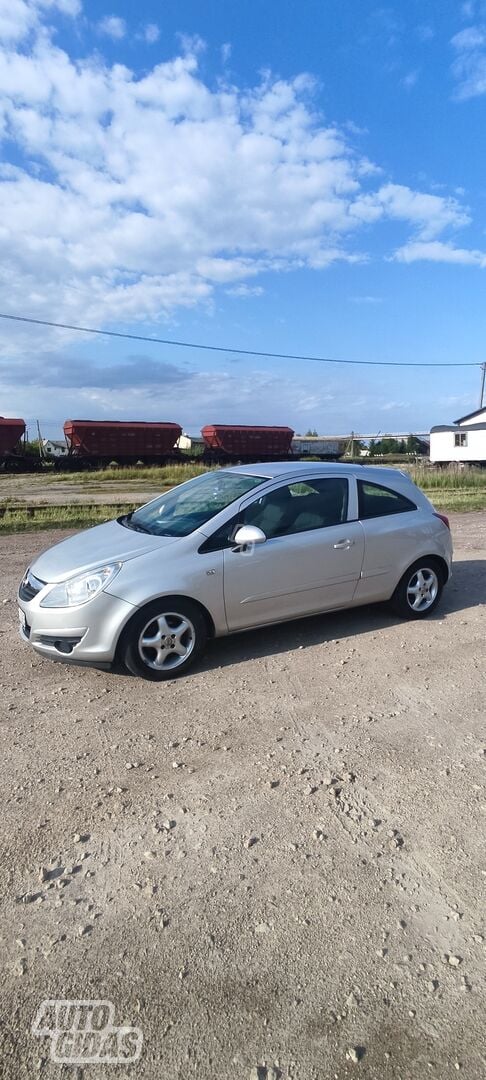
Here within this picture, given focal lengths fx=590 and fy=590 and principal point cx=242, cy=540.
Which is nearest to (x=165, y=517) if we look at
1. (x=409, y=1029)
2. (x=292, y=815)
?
(x=292, y=815)

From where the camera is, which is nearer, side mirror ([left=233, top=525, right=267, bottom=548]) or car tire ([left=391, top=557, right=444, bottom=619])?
side mirror ([left=233, top=525, right=267, bottom=548])

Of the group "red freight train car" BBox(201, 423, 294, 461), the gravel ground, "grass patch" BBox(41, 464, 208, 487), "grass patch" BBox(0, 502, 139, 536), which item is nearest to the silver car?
the gravel ground

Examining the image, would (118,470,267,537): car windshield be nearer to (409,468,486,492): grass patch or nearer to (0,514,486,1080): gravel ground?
(0,514,486,1080): gravel ground

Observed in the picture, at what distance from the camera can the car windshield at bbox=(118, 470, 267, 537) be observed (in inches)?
186

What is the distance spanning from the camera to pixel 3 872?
2.39 m

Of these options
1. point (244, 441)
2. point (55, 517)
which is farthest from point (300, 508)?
point (244, 441)

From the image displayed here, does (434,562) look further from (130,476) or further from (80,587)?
(130,476)

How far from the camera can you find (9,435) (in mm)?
33188

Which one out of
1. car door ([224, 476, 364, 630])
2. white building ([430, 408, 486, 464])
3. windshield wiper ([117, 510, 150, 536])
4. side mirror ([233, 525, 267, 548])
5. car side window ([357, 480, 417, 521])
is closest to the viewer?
side mirror ([233, 525, 267, 548])

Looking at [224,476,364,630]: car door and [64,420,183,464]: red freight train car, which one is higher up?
[64,420,183,464]: red freight train car

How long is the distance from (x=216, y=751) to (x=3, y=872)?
1.21m

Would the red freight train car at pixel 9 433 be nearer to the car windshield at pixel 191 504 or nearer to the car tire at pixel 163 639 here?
the car windshield at pixel 191 504

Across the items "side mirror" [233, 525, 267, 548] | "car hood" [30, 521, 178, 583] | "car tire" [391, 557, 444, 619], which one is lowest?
"car tire" [391, 557, 444, 619]

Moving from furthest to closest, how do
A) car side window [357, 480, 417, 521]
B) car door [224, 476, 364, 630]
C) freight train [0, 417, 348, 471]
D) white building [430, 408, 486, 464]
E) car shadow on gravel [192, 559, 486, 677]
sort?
white building [430, 408, 486, 464] → freight train [0, 417, 348, 471] → car side window [357, 480, 417, 521] → car shadow on gravel [192, 559, 486, 677] → car door [224, 476, 364, 630]
